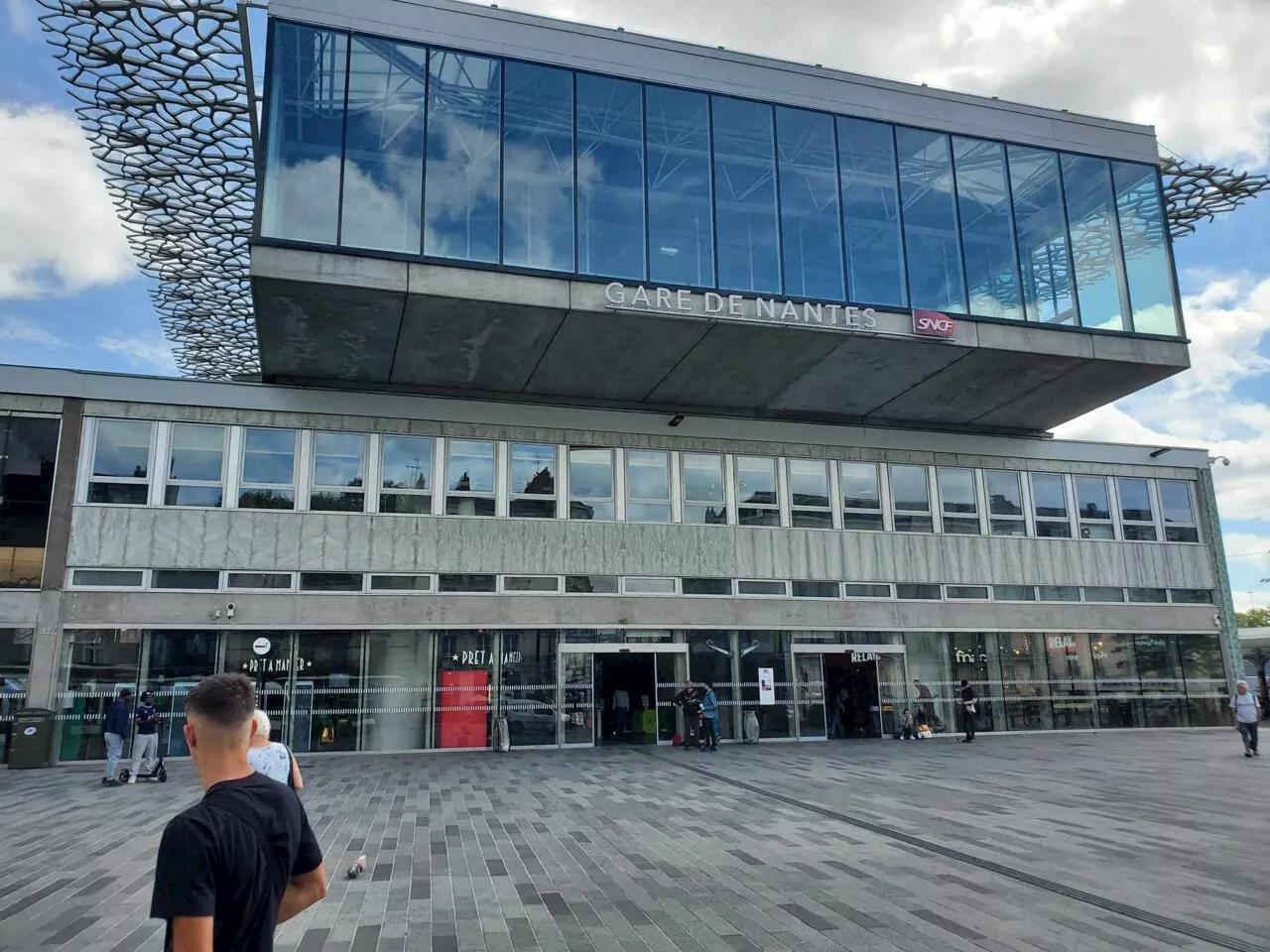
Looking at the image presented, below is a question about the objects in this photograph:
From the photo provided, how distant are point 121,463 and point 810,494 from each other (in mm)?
17200

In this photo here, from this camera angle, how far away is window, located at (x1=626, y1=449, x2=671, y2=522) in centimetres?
2316

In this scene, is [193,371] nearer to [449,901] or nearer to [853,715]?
[853,715]

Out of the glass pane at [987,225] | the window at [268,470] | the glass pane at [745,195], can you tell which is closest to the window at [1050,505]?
the glass pane at [987,225]

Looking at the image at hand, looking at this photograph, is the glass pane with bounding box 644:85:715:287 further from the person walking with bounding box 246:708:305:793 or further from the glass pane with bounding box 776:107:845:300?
the person walking with bounding box 246:708:305:793

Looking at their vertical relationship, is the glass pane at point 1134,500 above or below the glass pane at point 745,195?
below

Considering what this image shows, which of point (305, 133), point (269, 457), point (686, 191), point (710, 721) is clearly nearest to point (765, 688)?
point (710, 721)

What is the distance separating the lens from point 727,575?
23328mm

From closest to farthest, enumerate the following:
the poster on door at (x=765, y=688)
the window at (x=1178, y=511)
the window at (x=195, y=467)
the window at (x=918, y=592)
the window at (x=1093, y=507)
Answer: the window at (x=195, y=467) < the poster on door at (x=765, y=688) < the window at (x=918, y=592) < the window at (x=1093, y=507) < the window at (x=1178, y=511)

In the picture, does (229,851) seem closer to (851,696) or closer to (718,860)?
(718,860)

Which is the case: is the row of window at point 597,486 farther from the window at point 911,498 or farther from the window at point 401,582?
the window at point 401,582

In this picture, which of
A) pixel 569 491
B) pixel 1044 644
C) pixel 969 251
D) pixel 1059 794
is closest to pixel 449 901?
pixel 1059 794

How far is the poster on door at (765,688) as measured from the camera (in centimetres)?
2311

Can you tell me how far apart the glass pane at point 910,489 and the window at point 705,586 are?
5873mm

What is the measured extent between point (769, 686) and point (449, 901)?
54.9 feet
